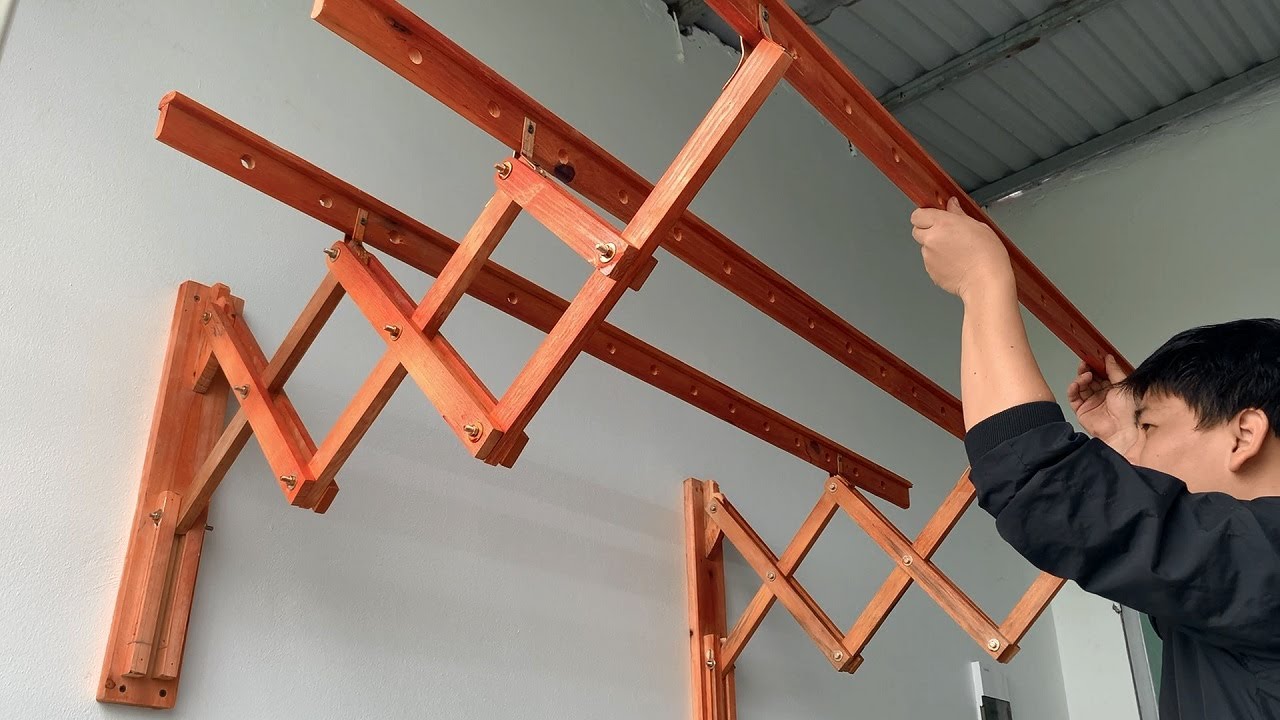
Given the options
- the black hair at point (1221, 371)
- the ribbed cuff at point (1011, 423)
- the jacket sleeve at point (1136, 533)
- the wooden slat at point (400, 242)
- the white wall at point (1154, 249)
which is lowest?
the jacket sleeve at point (1136, 533)

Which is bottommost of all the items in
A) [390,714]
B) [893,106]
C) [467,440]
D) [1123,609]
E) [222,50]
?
[390,714]

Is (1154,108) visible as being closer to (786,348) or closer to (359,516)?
(786,348)

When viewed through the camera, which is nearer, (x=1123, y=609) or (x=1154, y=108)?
(x=1123, y=609)

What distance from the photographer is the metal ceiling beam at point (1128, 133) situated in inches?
128

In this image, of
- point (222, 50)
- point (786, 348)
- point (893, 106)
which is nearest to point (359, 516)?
point (222, 50)

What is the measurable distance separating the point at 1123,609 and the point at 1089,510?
8.73 ft

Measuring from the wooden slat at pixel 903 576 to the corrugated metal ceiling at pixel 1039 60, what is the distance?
150 centimetres

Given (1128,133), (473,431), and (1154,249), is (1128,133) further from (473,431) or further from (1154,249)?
(473,431)

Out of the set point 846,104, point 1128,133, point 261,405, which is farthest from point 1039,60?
point 261,405

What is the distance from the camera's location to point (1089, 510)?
2.80 ft

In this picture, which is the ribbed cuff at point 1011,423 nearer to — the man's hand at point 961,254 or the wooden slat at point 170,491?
the man's hand at point 961,254

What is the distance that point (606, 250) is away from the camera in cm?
98

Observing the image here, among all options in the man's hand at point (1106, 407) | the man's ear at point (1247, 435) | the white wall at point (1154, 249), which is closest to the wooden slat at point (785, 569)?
the man's hand at point (1106, 407)

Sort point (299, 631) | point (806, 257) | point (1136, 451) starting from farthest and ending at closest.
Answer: point (806, 257) < point (299, 631) < point (1136, 451)
